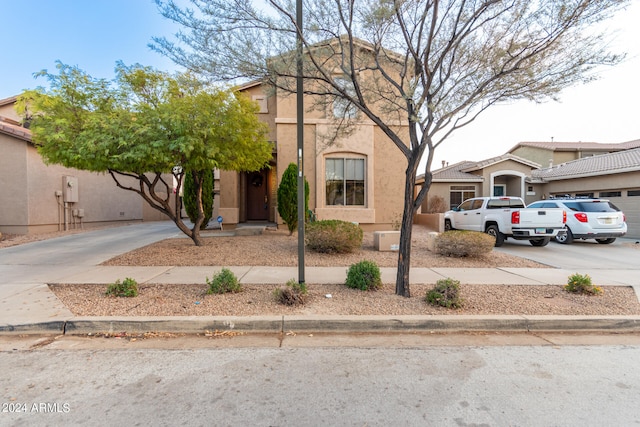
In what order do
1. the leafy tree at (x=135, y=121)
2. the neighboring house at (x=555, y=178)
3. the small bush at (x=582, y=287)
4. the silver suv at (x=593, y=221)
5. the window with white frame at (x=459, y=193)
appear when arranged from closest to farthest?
the small bush at (x=582, y=287)
the leafy tree at (x=135, y=121)
the silver suv at (x=593, y=221)
the neighboring house at (x=555, y=178)
the window with white frame at (x=459, y=193)

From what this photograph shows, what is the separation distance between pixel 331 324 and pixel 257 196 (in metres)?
11.3

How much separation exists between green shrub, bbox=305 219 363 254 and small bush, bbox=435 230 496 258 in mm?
2373

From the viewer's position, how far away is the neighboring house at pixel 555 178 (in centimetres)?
1473

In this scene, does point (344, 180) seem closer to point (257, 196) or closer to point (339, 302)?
point (257, 196)

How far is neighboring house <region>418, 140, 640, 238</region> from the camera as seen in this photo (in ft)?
48.3

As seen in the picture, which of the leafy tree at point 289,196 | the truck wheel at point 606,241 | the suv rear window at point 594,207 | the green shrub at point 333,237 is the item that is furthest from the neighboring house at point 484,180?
the green shrub at point 333,237

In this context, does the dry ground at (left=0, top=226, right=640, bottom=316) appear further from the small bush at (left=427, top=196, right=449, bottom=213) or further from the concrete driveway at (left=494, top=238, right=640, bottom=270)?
the small bush at (left=427, top=196, right=449, bottom=213)

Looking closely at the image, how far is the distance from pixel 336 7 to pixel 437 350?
19.4 ft

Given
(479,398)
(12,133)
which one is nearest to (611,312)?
(479,398)

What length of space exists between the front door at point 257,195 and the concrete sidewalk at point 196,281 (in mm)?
5204

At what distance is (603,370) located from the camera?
3332 millimetres

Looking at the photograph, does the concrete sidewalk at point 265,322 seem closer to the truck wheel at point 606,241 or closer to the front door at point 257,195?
the front door at point 257,195

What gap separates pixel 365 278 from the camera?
5656 mm

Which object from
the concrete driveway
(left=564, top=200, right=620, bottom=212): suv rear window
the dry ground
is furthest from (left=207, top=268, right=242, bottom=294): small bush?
(left=564, top=200, right=620, bottom=212): suv rear window
